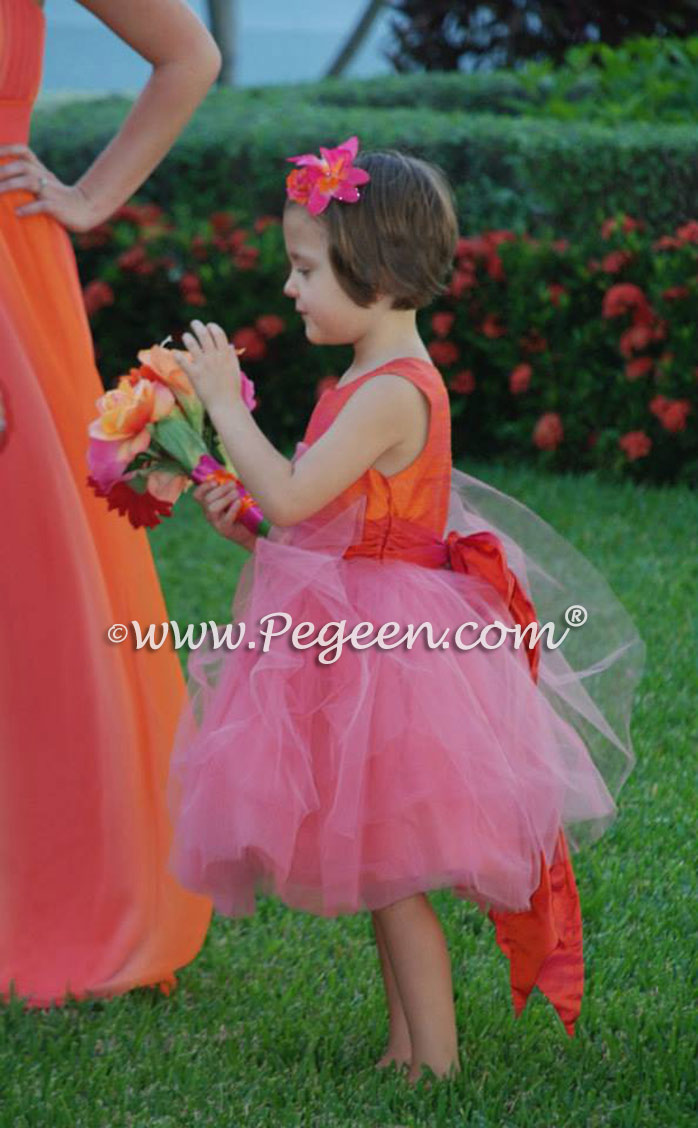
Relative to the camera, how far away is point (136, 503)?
9.11 ft

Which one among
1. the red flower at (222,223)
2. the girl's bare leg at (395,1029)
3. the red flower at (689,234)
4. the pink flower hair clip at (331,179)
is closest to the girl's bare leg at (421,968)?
the girl's bare leg at (395,1029)

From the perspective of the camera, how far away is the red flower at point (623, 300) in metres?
7.46

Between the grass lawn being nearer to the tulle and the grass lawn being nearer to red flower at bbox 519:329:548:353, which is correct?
the tulle

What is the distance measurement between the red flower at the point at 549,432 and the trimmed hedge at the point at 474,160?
1.08m

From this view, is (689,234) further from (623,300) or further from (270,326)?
(270,326)

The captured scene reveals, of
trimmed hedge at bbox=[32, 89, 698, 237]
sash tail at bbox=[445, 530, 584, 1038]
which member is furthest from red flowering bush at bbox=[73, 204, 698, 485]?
sash tail at bbox=[445, 530, 584, 1038]

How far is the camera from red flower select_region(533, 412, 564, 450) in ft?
25.7

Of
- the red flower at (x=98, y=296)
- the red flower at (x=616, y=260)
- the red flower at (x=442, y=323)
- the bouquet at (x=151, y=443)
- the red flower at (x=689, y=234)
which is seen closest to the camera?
the bouquet at (x=151, y=443)

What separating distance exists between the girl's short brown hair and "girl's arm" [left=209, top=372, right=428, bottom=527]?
0.15 m

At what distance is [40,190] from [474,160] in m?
5.80

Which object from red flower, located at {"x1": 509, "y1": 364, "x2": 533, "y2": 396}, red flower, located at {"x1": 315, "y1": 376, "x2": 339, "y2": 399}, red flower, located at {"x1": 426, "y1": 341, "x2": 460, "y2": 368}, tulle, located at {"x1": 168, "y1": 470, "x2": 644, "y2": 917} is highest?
tulle, located at {"x1": 168, "y1": 470, "x2": 644, "y2": 917}

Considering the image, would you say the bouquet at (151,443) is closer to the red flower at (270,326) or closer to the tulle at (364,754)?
the tulle at (364,754)

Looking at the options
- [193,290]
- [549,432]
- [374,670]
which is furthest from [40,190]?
[193,290]

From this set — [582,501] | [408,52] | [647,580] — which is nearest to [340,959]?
[647,580]
